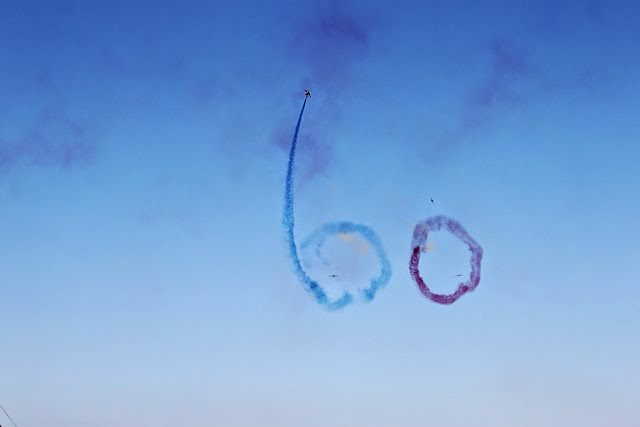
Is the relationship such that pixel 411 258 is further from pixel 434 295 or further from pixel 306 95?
pixel 306 95

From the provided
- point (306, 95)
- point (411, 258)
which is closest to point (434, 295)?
point (411, 258)

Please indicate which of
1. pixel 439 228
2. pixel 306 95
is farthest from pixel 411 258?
pixel 306 95

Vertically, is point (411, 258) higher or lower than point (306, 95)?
lower

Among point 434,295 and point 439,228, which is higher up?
point 439,228

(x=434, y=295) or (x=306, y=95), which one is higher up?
(x=306, y=95)

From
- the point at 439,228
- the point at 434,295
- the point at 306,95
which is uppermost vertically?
the point at 306,95

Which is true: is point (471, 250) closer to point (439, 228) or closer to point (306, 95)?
point (439, 228)

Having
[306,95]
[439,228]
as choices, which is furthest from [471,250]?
[306,95]

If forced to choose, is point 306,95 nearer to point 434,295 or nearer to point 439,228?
point 439,228
